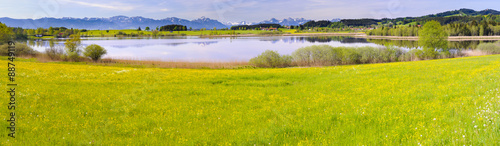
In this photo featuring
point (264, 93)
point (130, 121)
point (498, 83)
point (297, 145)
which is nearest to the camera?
point (297, 145)

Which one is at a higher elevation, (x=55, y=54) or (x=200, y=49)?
(x=200, y=49)

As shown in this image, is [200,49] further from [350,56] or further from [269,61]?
[350,56]

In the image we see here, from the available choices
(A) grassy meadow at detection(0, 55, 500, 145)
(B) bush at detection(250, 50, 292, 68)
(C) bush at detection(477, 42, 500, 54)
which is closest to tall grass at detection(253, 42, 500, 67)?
(B) bush at detection(250, 50, 292, 68)

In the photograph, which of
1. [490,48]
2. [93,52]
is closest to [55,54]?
[93,52]

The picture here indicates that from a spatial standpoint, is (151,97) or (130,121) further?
(151,97)

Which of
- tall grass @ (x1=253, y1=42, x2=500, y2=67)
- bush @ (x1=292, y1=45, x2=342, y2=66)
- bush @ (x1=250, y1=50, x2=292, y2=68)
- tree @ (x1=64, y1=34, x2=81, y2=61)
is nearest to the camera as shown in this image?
bush @ (x1=250, y1=50, x2=292, y2=68)

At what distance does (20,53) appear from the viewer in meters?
74.0

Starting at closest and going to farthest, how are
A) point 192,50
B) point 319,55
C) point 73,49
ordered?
point 319,55 → point 73,49 → point 192,50

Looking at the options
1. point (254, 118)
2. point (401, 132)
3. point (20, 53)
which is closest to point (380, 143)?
point (401, 132)

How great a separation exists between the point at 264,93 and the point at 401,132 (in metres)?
11.6

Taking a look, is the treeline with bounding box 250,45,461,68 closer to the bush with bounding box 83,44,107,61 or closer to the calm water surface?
the calm water surface

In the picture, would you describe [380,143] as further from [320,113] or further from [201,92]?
[201,92]

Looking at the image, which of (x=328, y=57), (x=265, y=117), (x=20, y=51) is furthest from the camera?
(x=20, y=51)

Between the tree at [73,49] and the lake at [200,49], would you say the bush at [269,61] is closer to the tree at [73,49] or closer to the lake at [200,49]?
the lake at [200,49]
